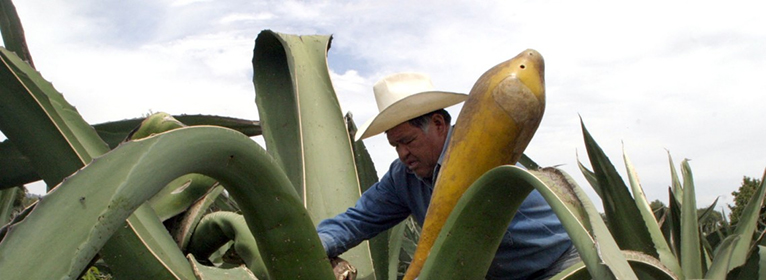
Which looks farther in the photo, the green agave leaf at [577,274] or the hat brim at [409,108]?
the hat brim at [409,108]

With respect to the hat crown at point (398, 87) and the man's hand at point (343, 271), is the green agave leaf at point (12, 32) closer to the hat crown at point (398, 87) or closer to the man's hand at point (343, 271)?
the man's hand at point (343, 271)

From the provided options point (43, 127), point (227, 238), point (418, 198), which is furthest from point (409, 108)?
point (43, 127)

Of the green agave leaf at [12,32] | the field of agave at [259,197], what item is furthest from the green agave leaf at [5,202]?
the green agave leaf at [12,32]

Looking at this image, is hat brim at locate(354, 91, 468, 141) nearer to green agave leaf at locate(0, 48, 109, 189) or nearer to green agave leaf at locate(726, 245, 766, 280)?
green agave leaf at locate(726, 245, 766, 280)

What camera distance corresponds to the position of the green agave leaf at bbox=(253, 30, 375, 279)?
1.63 m

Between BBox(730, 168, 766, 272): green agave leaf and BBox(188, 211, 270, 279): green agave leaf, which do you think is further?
BBox(730, 168, 766, 272): green agave leaf

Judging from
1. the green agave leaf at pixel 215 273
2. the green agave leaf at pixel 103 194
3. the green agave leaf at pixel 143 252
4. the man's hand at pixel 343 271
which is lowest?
the man's hand at pixel 343 271

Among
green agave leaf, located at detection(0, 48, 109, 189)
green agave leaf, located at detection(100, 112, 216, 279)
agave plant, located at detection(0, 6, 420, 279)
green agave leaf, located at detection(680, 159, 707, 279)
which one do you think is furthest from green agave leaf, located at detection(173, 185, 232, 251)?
green agave leaf, located at detection(680, 159, 707, 279)

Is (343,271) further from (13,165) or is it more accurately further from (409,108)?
(409,108)

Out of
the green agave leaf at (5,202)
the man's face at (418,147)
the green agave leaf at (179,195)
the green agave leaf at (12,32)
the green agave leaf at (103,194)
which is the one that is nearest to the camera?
the green agave leaf at (103,194)

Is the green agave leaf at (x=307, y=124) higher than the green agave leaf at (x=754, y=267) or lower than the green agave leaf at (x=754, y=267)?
higher

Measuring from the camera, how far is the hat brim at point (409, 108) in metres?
1.88

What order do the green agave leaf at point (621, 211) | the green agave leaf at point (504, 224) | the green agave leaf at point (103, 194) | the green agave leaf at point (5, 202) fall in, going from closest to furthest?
the green agave leaf at point (103, 194), the green agave leaf at point (504, 224), the green agave leaf at point (621, 211), the green agave leaf at point (5, 202)

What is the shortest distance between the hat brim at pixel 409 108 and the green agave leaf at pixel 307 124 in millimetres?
166
